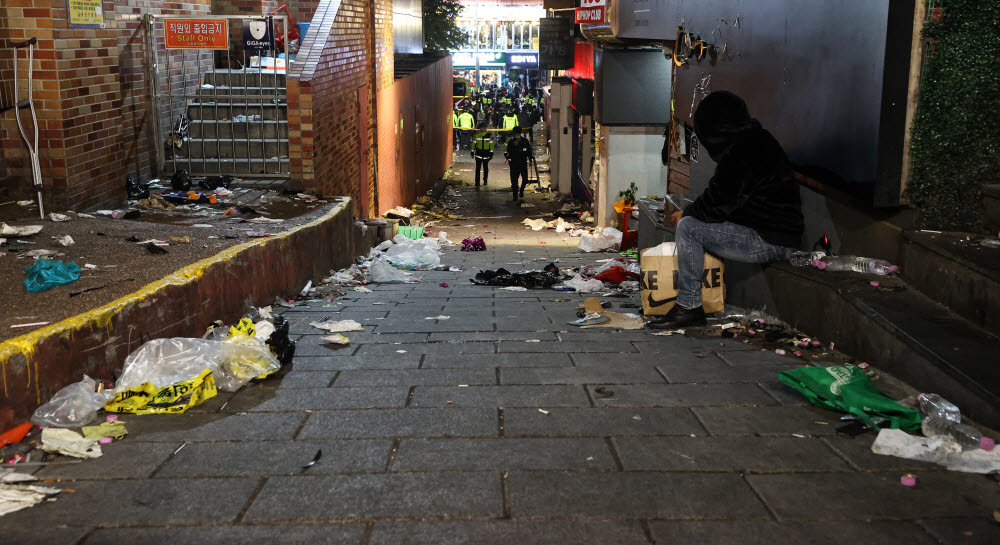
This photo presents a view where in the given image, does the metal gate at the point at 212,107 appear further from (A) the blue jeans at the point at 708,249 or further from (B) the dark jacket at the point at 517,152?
(B) the dark jacket at the point at 517,152

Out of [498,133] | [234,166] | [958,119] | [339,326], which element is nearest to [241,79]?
[234,166]

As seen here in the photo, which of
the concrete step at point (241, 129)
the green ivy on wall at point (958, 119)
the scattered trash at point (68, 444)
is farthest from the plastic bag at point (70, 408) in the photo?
the concrete step at point (241, 129)

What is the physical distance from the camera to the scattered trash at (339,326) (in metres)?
6.11

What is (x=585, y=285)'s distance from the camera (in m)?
8.96

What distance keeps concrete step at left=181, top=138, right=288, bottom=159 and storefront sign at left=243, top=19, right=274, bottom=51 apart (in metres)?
1.31

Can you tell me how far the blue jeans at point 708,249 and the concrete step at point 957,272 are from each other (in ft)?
3.41

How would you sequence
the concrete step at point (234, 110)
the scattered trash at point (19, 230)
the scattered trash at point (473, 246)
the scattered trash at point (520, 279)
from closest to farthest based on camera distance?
the scattered trash at point (19, 230), the scattered trash at point (520, 279), the concrete step at point (234, 110), the scattered trash at point (473, 246)

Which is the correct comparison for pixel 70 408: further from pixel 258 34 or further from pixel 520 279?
pixel 258 34

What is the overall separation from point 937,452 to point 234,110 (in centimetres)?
1035

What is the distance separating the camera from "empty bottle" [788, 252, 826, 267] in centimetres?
590

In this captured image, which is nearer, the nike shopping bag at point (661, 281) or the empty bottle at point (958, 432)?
the empty bottle at point (958, 432)

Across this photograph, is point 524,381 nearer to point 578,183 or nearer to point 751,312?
point 751,312

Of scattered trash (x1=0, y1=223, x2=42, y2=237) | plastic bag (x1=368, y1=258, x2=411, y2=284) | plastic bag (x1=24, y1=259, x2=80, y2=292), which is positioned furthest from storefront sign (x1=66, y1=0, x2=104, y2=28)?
plastic bag (x1=368, y1=258, x2=411, y2=284)

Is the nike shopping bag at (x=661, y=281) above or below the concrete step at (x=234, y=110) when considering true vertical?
below
